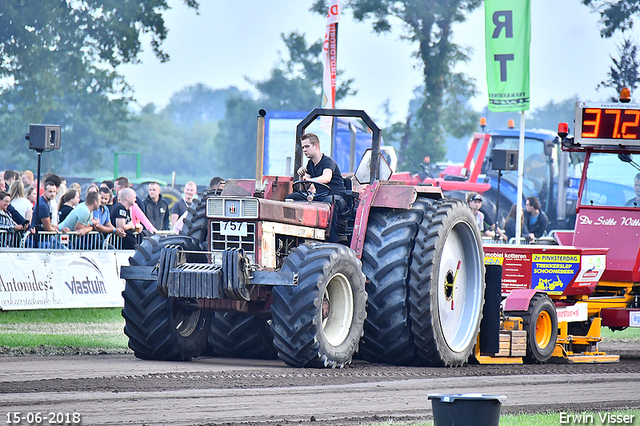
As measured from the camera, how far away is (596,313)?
12445 millimetres

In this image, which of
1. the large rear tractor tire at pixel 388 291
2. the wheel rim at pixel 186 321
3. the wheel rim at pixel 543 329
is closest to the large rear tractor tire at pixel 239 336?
the wheel rim at pixel 186 321

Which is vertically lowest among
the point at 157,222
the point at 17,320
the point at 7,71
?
the point at 17,320

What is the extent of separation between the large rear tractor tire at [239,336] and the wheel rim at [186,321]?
49 cm

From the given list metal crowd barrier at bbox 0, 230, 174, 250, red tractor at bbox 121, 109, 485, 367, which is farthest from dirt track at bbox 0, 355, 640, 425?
metal crowd barrier at bbox 0, 230, 174, 250

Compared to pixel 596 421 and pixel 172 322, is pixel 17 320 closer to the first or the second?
pixel 172 322

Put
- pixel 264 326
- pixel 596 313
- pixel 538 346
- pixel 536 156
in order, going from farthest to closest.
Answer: pixel 536 156 → pixel 596 313 → pixel 538 346 → pixel 264 326

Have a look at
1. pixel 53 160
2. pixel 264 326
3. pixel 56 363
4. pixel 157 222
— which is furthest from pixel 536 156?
pixel 53 160

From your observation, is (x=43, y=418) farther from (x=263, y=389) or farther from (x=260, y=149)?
(x=260, y=149)

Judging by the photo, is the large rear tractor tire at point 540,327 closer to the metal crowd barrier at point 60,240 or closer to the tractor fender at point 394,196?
the tractor fender at point 394,196

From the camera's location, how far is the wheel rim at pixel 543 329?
11.3m

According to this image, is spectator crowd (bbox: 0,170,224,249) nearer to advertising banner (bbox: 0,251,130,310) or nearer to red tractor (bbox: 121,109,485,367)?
advertising banner (bbox: 0,251,130,310)

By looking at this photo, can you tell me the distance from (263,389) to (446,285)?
332 centimetres

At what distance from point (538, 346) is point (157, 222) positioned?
764cm

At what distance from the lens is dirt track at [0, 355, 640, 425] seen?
249 inches
